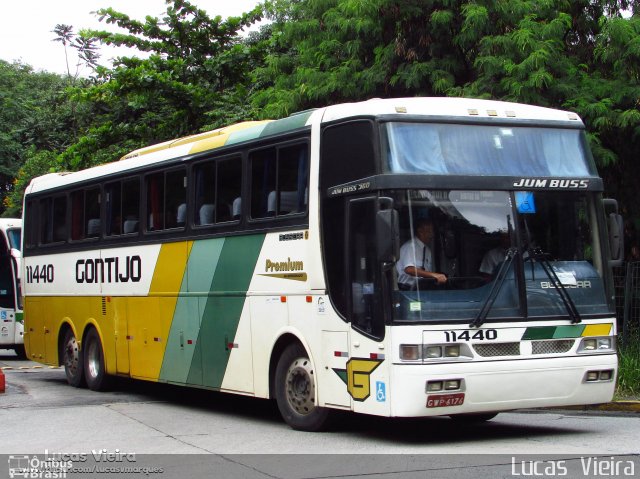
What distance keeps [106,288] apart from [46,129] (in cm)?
3362

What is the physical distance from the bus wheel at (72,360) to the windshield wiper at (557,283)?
9.49 meters

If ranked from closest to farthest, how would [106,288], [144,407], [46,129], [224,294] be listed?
[224,294], [144,407], [106,288], [46,129]

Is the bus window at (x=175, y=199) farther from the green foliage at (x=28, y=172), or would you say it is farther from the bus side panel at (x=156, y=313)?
the green foliage at (x=28, y=172)

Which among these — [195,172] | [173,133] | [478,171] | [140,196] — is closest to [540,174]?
[478,171]

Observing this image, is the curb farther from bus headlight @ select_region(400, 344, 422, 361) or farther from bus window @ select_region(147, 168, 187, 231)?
bus window @ select_region(147, 168, 187, 231)

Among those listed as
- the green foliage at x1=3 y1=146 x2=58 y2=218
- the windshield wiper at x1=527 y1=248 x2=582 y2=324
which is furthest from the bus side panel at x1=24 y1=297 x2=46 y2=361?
the green foliage at x1=3 y1=146 x2=58 y2=218

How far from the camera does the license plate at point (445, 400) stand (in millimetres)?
9836

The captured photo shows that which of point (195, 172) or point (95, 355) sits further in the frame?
point (95, 355)

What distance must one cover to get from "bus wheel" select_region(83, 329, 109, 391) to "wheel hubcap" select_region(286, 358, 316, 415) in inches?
236

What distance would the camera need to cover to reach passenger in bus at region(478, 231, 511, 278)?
10289mm

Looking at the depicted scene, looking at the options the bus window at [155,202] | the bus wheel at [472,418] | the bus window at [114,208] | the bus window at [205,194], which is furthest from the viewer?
the bus window at [114,208]

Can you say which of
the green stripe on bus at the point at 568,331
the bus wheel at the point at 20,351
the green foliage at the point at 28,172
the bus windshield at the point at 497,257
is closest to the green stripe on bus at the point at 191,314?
the bus windshield at the point at 497,257

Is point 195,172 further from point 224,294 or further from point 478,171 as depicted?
point 478,171

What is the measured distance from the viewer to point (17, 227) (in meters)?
26.7
